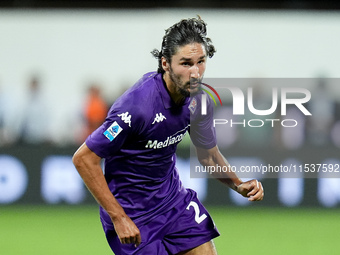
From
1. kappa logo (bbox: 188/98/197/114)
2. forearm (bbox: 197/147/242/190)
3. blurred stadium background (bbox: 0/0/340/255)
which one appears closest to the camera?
kappa logo (bbox: 188/98/197/114)

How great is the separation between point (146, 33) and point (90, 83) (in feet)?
4.11

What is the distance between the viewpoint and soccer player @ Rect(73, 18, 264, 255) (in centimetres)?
459

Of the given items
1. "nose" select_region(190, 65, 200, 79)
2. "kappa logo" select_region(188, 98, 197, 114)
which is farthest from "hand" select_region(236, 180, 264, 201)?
"nose" select_region(190, 65, 200, 79)

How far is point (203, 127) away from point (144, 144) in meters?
0.63

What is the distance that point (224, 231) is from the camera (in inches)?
374

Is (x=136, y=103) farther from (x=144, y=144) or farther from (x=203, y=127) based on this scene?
(x=203, y=127)

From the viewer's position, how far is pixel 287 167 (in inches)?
433

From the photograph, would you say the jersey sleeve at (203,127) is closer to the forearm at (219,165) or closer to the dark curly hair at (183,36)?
the forearm at (219,165)

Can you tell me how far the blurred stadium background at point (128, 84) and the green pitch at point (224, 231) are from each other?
0.03m

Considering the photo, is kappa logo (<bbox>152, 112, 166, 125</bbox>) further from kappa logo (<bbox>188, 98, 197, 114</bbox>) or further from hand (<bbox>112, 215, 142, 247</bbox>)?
hand (<bbox>112, 215, 142, 247</bbox>)

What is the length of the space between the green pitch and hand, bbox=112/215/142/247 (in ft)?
12.1

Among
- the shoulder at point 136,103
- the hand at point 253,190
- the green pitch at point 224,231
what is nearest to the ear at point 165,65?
the shoulder at point 136,103

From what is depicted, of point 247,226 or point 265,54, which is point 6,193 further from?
point 265,54

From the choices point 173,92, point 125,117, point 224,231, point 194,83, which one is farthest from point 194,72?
point 224,231
